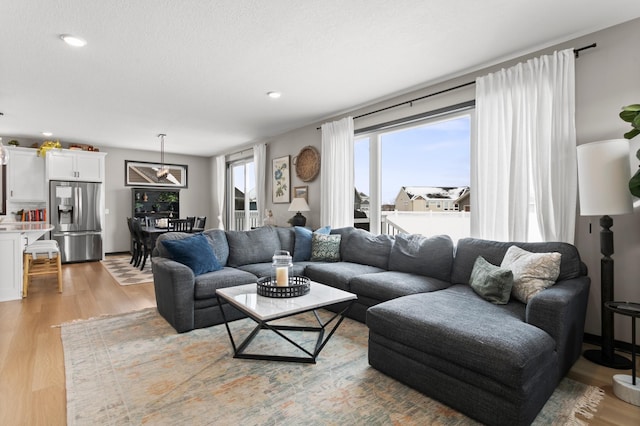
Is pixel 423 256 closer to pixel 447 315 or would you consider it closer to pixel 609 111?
pixel 447 315

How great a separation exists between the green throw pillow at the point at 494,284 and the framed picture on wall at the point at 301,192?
354 centimetres

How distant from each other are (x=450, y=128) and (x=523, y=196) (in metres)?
1.24

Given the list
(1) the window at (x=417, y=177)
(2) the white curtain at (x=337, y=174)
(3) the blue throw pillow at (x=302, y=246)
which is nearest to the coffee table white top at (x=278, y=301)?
(3) the blue throw pillow at (x=302, y=246)

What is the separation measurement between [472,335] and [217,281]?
7.39 ft

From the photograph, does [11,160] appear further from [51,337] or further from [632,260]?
[632,260]

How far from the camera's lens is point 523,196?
116 inches

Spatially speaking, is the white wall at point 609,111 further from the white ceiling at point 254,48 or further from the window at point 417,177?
the window at point 417,177

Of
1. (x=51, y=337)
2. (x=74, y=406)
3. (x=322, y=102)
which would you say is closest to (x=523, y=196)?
(x=322, y=102)

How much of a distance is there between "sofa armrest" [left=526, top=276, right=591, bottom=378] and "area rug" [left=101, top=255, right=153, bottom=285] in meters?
4.92

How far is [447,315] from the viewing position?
202 centimetres

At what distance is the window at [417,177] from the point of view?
3.73m

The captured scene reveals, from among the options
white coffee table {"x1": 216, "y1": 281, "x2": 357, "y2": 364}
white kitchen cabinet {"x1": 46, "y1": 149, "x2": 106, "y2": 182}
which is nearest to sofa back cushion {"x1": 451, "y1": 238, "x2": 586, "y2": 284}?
white coffee table {"x1": 216, "y1": 281, "x2": 357, "y2": 364}

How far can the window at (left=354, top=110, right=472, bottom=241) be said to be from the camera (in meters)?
3.73

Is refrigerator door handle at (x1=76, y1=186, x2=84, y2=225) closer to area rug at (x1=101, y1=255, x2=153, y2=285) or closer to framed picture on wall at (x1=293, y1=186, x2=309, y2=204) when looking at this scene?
area rug at (x1=101, y1=255, x2=153, y2=285)
